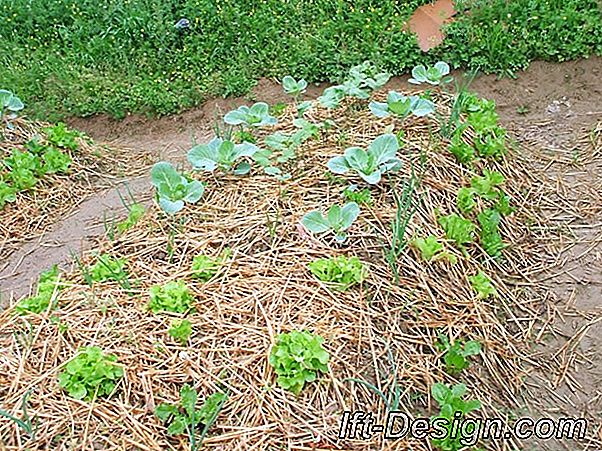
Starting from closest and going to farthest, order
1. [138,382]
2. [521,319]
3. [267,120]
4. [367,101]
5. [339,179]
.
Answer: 1. [138,382]
2. [521,319]
3. [339,179]
4. [267,120]
5. [367,101]

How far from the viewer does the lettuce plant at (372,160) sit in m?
2.72

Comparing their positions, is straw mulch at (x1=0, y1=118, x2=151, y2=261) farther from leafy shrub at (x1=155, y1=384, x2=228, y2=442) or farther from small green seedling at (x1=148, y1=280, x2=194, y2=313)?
leafy shrub at (x1=155, y1=384, x2=228, y2=442)

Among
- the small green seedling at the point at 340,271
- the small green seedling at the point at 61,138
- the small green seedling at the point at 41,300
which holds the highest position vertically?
the small green seedling at the point at 41,300

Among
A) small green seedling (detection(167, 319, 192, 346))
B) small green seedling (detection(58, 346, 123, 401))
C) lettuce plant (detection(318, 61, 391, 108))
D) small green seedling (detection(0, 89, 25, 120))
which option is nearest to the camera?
small green seedling (detection(58, 346, 123, 401))

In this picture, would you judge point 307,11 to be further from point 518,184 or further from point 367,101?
point 518,184

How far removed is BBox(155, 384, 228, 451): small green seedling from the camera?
6.34ft

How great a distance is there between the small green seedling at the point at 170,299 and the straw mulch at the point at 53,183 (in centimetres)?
126

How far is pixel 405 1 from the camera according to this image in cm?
503

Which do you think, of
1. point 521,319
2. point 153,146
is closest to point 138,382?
point 521,319

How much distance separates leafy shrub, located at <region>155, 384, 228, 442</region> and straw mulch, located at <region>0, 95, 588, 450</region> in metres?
0.04

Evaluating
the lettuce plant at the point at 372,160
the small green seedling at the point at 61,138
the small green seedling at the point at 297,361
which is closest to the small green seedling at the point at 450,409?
the small green seedling at the point at 297,361

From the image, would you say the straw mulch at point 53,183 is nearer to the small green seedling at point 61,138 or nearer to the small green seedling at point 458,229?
the small green seedling at point 61,138

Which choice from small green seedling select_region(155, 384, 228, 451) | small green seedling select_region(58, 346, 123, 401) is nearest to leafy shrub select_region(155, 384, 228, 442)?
small green seedling select_region(155, 384, 228, 451)

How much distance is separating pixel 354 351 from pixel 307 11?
3496 mm
